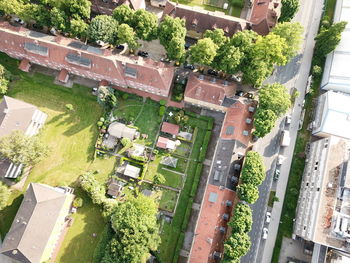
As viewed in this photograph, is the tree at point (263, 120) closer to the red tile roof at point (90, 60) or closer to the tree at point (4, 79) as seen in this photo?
the red tile roof at point (90, 60)

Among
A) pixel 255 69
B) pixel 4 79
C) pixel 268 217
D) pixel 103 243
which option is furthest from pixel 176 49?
pixel 103 243

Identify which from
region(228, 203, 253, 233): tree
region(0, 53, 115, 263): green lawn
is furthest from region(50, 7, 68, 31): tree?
region(228, 203, 253, 233): tree

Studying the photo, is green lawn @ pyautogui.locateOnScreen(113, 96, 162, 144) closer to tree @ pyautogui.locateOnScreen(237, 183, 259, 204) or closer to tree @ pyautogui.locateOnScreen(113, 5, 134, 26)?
tree @ pyautogui.locateOnScreen(113, 5, 134, 26)

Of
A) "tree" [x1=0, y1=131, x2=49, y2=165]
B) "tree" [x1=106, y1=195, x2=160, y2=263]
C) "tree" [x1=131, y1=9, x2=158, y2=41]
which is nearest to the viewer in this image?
"tree" [x1=106, y1=195, x2=160, y2=263]

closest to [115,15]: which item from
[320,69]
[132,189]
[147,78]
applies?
[147,78]

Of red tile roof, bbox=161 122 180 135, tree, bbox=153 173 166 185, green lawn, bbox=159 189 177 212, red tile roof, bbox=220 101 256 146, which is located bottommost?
green lawn, bbox=159 189 177 212

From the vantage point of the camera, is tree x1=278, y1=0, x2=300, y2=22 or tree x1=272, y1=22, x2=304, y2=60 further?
tree x1=278, y1=0, x2=300, y2=22
